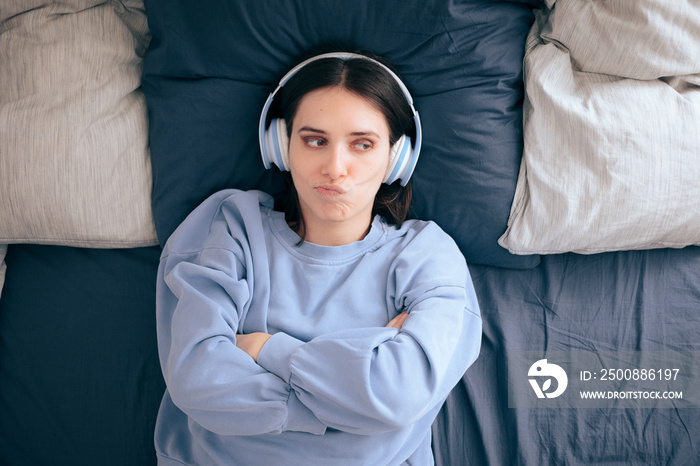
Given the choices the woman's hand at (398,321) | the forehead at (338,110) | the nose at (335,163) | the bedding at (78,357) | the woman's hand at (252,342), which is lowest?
the bedding at (78,357)

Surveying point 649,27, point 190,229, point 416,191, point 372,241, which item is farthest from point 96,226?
point 649,27

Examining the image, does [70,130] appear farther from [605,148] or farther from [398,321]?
[605,148]

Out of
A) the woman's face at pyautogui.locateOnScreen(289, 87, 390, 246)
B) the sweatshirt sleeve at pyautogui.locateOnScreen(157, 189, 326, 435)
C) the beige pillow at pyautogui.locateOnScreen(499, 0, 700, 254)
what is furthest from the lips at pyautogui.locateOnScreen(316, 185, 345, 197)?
the beige pillow at pyautogui.locateOnScreen(499, 0, 700, 254)

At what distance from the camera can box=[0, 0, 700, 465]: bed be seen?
1.26 metres

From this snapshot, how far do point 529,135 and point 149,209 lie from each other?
38.1 inches

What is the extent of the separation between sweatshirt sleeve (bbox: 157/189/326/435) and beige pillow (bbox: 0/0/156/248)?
0.30m

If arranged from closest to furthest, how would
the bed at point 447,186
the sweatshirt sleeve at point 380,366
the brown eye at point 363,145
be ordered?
the sweatshirt sleeve at point 380,366 → the brown eye at point 363,145 → the bed at point 447,186

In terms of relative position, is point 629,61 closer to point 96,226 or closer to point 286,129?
point 286,129

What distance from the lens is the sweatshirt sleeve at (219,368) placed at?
1.04 metres

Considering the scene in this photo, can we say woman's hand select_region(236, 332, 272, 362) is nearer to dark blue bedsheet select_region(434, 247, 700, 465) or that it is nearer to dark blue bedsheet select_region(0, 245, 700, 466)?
dark blue bedsheet select_region(0, 245, 700, 466)

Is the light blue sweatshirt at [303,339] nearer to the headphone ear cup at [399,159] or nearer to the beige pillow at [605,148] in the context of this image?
the headphone ear cup at [399,159]

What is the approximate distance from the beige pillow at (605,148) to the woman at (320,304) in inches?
10.7

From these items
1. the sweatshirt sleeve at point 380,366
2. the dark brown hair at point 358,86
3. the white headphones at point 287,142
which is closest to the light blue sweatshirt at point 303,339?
the sweatshirt sleeve at point 380,366

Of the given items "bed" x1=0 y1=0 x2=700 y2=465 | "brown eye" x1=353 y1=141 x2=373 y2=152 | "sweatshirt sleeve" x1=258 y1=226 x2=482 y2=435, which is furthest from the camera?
"bed" x1=0 y1=0 x2=700 y2=465
